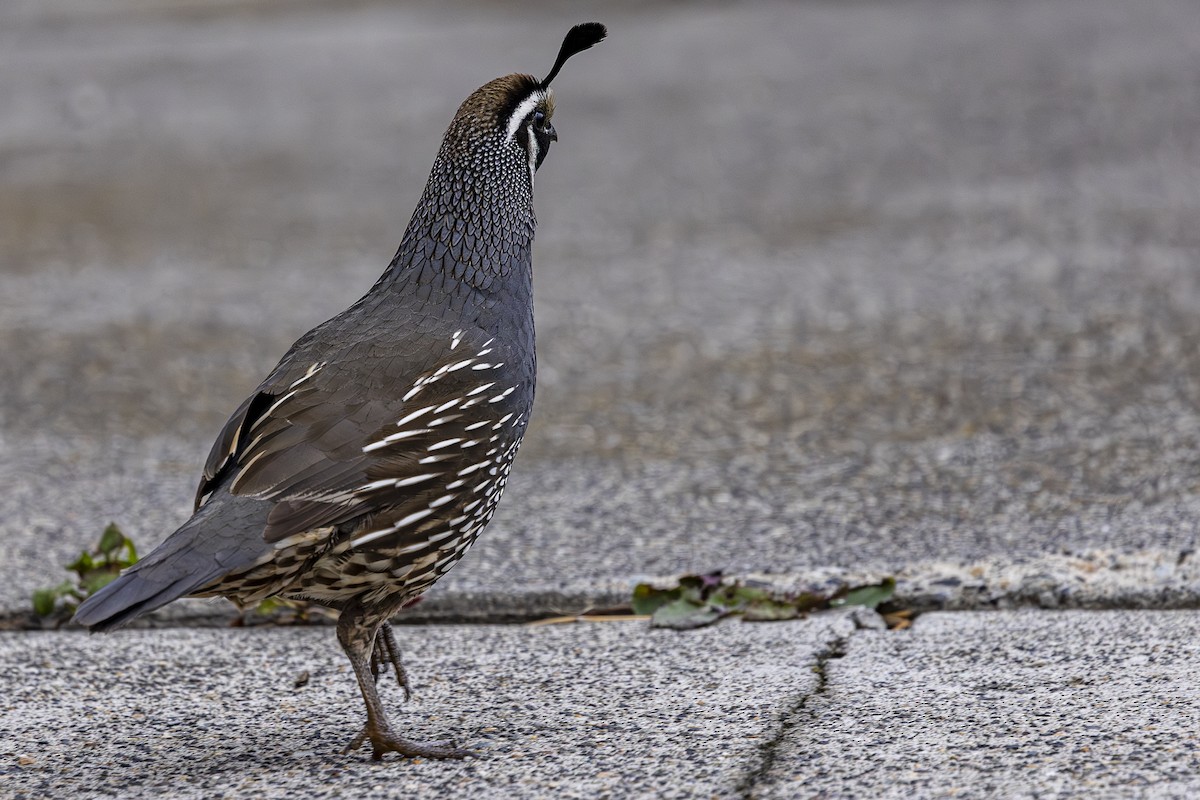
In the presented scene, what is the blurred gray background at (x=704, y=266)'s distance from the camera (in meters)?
5.50

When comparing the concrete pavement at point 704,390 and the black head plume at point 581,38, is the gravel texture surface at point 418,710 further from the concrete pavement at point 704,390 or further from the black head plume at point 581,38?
the black head plume at point 581,38

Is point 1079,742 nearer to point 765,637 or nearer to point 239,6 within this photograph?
point 765,637

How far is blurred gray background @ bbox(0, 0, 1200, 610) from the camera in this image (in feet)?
18.1

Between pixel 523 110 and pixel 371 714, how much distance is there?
181cm

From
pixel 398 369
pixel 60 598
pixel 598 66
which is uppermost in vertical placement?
pixel 598 66

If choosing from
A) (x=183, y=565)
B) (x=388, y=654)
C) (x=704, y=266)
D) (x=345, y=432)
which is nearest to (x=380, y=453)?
(x=345, y=432)

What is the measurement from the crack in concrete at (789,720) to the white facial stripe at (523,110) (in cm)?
173

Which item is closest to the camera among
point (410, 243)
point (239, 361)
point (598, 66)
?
point (410, 243)

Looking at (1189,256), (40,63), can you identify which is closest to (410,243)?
(1189,256)

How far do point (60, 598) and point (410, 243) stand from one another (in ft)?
5.67

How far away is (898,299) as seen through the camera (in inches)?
325

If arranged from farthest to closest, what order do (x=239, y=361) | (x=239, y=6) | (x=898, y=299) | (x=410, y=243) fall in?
(x=239, y=6)
(x=898, y=299)
(x=239, y=361)
(x=410, y=243)

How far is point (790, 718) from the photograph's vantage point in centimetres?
372

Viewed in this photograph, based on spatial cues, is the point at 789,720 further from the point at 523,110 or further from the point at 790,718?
the point at 523,110
